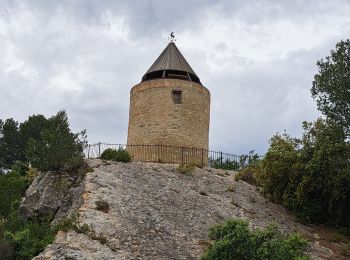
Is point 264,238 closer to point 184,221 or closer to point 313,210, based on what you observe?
point 184,221

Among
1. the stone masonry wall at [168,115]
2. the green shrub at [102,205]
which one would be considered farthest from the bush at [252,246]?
the stone masonry wall at [168,115]

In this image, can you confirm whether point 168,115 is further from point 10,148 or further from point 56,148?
point 10,148

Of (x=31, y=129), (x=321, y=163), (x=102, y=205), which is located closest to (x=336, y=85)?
(x=321, y=163)

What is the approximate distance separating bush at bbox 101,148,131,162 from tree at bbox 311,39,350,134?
10.2 metres

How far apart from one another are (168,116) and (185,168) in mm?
3895

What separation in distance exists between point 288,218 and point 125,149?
10104 millimetres

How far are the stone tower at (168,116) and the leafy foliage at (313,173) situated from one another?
5518 millimetres

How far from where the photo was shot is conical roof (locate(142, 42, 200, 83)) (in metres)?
31.8

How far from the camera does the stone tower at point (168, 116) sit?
29.4m

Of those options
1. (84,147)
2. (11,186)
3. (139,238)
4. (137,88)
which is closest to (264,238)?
(139,238)

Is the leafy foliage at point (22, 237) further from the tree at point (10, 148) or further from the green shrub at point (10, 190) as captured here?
the tree at point (10, 148)

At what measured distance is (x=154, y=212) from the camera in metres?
20.6

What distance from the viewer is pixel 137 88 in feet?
102

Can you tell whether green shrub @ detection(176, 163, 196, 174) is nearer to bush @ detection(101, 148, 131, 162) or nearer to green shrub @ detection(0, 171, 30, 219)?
bush @ detection(101, 148, 131, 162)
